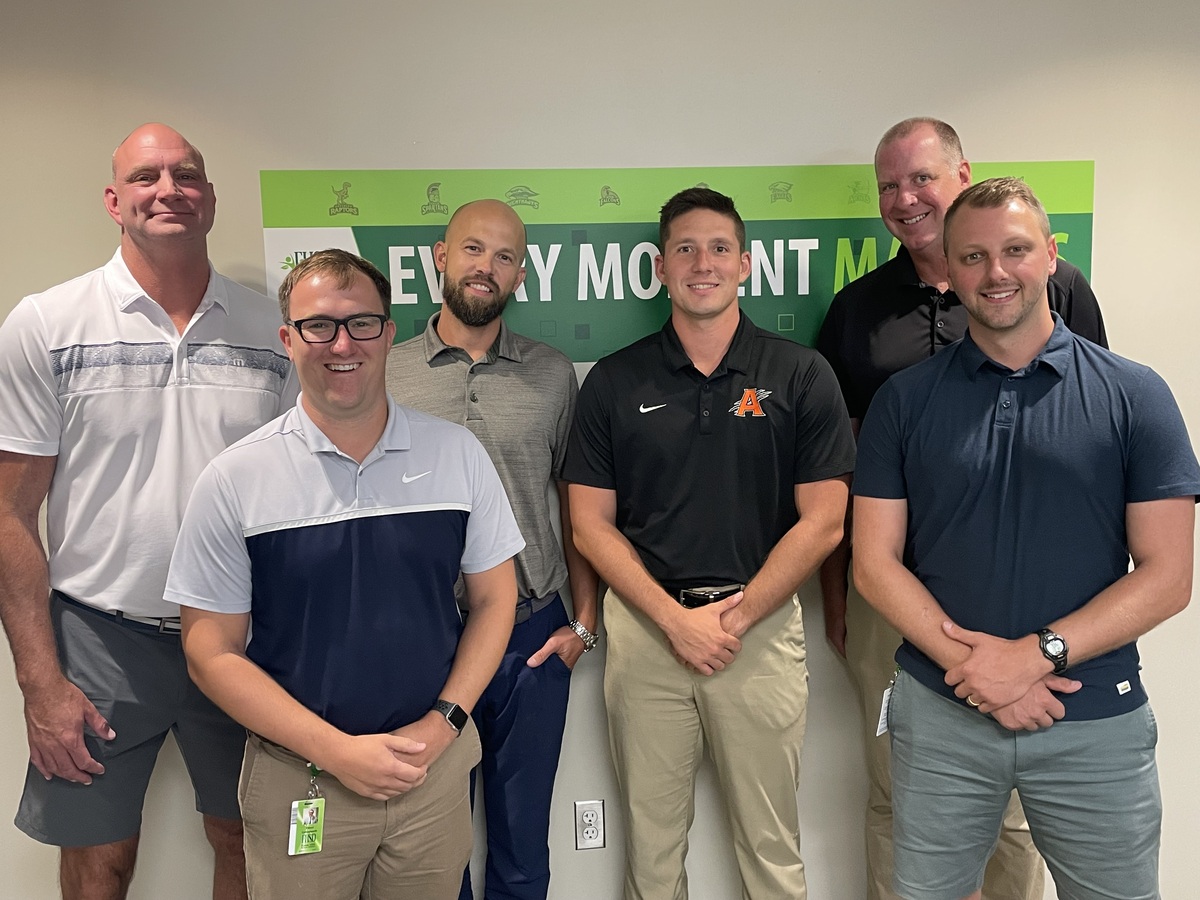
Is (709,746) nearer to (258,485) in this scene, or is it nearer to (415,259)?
(258,485)

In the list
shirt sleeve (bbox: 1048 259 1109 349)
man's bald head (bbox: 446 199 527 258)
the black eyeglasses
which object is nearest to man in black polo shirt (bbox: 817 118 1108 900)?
shirt sleeve (bbox: 1048 259 1109 349)

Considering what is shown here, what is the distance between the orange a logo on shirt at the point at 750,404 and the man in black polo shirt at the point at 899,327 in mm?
341

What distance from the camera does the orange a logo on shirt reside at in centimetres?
218

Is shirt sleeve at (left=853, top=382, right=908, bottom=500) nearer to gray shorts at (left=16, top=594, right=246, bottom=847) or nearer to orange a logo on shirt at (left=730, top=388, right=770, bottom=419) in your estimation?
orange a logo on shirt at (left=730, top=388, right=770, bottom=419)

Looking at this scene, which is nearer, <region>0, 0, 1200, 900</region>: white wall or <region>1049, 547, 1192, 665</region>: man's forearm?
<region>1049, 547, 1192, 665</region>: man's forearm

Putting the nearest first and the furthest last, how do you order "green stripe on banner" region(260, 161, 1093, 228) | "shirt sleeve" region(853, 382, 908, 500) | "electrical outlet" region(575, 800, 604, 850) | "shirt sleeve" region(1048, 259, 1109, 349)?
"shirt sleeve" region(853, 382, 908, 500)
"shirt sleeve" region(1048, 259, 1109, 349)
"green stripe on banner" region(260, 161, 1093, 228)
"electrical outlet" region(575, 800, 604, 850)

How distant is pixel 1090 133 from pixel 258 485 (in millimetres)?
2512

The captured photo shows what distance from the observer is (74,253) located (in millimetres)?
2428

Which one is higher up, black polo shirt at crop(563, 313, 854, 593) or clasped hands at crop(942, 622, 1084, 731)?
black polo shirt at crop(563, 313, 854, 593)

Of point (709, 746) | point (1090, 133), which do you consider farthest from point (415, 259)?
point (1090, 133)

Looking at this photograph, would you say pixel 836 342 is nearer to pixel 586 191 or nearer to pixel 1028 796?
pixel 586 191

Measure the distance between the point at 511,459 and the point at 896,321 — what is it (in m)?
1.08

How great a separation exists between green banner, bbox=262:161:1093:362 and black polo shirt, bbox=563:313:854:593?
39 cm

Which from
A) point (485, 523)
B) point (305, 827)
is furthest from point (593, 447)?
point (305, 827)
